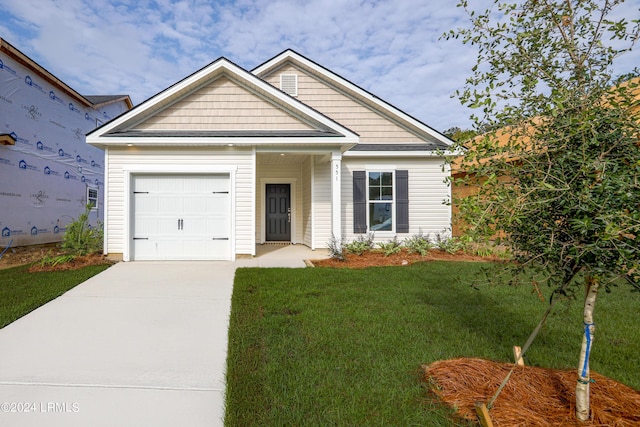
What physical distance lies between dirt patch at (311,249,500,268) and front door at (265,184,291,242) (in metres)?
3.62

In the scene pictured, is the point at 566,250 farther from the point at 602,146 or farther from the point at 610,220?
the point at 602,146

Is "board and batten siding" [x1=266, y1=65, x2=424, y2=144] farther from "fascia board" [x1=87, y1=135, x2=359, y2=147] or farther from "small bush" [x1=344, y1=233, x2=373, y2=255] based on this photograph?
"small bush" [x1=344, y1=233, x2=373, y2=255]

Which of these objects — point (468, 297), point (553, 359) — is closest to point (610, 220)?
point (553, 359)

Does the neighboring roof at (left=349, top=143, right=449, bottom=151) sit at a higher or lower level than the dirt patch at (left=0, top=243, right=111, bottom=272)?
higher

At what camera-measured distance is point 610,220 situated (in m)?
1.71

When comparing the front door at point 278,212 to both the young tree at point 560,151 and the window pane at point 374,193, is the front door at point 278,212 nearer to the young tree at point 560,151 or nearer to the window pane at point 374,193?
the window pane at point 374,193

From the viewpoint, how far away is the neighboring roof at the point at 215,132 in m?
7.99

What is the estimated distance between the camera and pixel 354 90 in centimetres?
1070

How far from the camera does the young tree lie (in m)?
1.78

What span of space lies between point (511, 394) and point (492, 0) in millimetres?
2832

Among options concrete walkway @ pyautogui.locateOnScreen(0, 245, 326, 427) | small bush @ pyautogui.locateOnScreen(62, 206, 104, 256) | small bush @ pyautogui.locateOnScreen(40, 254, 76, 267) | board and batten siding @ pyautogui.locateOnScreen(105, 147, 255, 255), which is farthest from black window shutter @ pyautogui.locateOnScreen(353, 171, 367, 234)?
small bush @ pyautogui.locateOnScreen(40, 254, 76, 267)

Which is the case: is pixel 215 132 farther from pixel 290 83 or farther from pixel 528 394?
pixel 528 394

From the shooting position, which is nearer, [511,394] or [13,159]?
[511,394]

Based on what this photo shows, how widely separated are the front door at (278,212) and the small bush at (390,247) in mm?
3693
